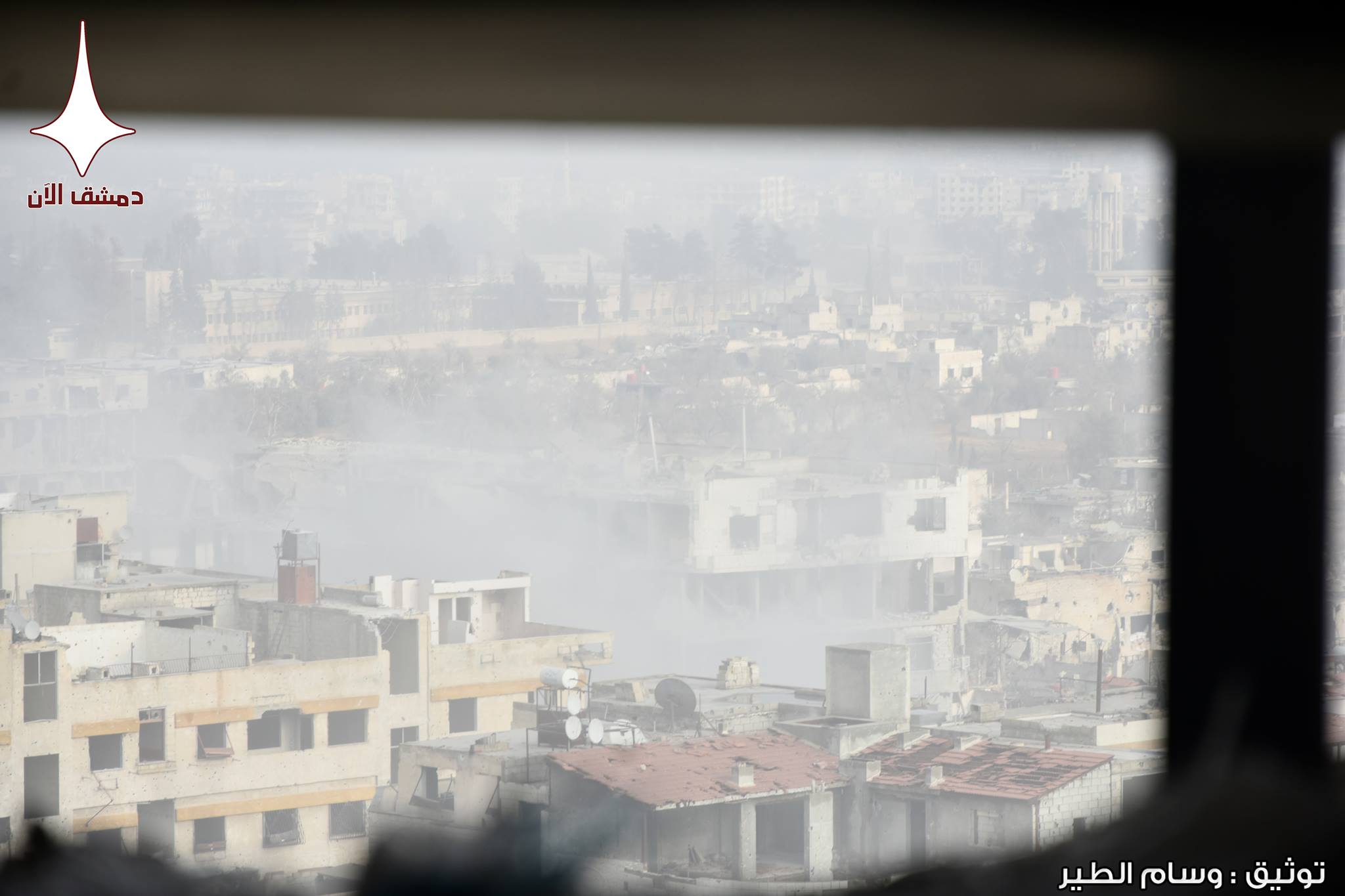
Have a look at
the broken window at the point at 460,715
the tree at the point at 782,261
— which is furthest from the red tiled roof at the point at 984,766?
the tree at the point at 782,261

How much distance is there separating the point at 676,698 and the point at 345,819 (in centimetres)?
216

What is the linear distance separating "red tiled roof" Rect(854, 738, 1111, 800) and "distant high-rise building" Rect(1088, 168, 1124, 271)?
5560mm

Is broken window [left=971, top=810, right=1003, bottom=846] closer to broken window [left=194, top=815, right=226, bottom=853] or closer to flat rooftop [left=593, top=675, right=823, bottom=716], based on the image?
flat rooftop [left=593, top=675, right=823, bottom=716]

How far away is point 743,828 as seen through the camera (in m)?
7.67

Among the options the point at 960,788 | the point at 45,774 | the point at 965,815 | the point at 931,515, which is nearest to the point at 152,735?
the point at 45,774

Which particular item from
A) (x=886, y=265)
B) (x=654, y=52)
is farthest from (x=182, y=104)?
(x=886, y=265)

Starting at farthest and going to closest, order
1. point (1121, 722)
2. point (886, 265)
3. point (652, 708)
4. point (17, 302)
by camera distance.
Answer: point (886, 265) → point (17, 302) → point (652, 708) → point (1121, 722)

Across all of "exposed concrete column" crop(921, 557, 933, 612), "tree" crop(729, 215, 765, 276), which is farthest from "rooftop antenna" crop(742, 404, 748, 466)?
"exposed concrete column" crop(921, 557, 933, 612)

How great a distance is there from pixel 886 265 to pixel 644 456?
295 cm

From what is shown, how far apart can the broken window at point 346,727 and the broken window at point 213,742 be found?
0.64m

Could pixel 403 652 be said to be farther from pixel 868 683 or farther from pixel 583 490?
pixel 583 490

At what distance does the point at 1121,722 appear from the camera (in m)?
7.75

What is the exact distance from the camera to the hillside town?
845 cm

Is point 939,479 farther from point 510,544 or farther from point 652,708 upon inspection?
point 652,708
